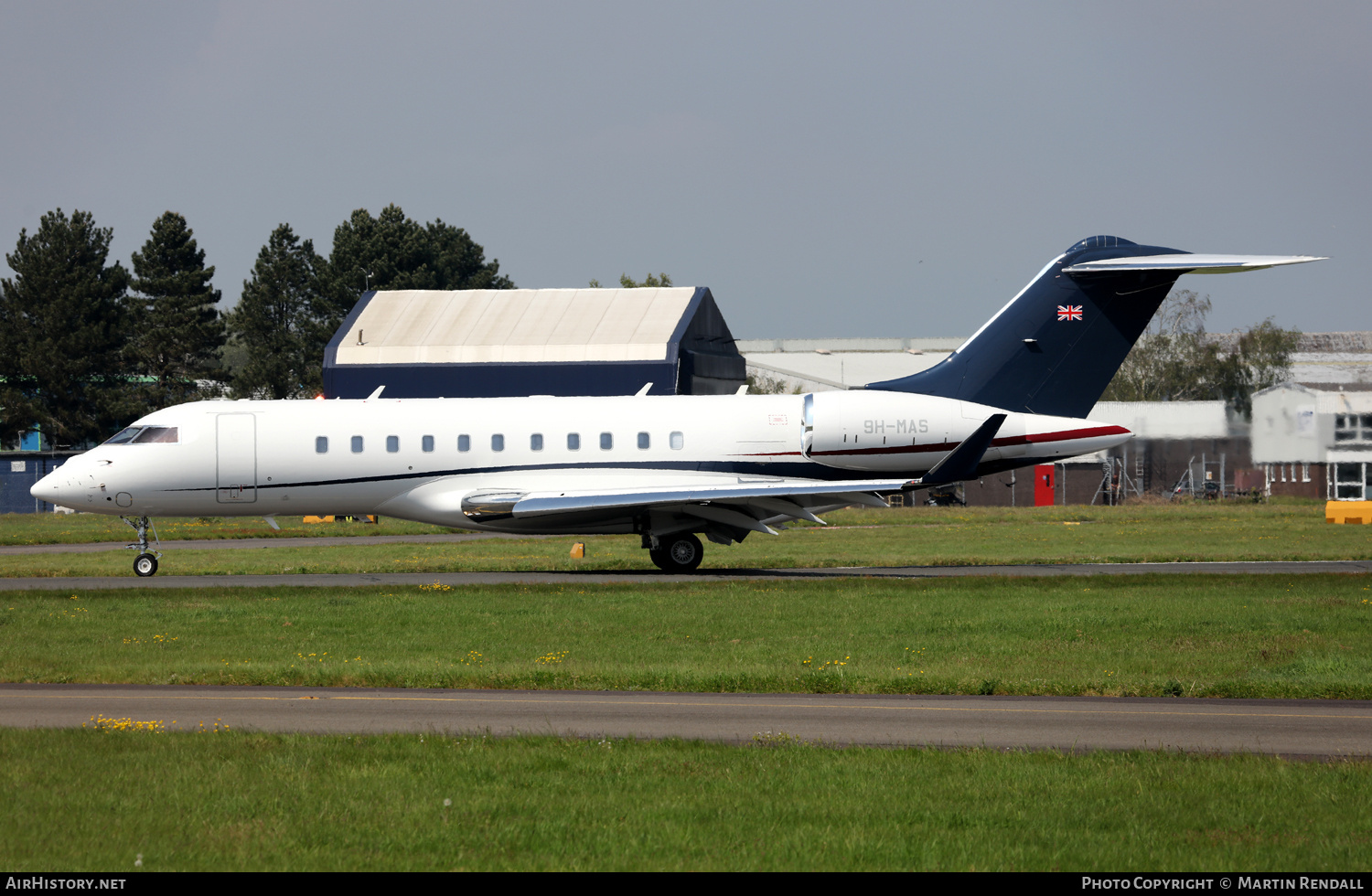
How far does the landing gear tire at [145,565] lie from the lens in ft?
94.2

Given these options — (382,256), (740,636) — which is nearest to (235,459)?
(740,636)

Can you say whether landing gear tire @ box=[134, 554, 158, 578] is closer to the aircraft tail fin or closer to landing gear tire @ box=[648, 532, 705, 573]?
landing gear tire @ box=[648, 532, 705, 573]

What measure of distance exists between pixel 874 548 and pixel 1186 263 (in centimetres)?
1216

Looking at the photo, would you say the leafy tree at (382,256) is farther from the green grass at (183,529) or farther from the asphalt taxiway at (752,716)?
the asphalt taxiway at (752,716)

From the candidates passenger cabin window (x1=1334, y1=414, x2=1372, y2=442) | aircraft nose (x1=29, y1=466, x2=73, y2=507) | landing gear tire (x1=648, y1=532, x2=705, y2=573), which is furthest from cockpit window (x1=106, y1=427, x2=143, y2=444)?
passenger cabin window (x1=1334, y1=414, x2=1372, y2=442)

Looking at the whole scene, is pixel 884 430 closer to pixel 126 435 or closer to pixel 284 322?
pixel 126 435

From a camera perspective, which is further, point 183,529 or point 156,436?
point 183,529

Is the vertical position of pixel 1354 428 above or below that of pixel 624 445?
above

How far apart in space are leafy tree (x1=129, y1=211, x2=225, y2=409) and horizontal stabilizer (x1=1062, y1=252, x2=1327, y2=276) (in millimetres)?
65005

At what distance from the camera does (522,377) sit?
56250 mm

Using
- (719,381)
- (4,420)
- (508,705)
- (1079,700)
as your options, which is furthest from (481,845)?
(4,420)

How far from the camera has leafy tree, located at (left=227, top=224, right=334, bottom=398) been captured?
302 feet
